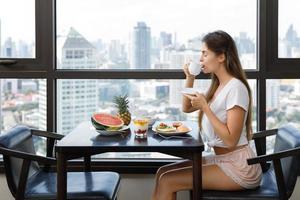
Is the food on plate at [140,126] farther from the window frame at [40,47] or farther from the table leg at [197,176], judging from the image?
the window frame at [40,47]

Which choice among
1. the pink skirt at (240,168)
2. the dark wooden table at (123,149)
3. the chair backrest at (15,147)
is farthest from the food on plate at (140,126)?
the chair backrest at (15,147)

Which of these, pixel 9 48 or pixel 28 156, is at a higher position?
pixel 9 48

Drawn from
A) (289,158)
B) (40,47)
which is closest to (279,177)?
(289,158)

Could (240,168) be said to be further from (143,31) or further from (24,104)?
(24,104)

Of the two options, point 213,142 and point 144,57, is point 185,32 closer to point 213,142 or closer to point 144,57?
point 144,57

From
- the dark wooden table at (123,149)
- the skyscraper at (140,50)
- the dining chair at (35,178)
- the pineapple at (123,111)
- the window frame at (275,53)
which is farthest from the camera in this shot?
the skyscraper at (140,50)

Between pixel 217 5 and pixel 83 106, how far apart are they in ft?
3.93

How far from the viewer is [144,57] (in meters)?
3.21

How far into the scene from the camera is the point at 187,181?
93.3 inches

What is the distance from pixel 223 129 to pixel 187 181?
1.11ft

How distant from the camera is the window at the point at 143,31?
3162 mm

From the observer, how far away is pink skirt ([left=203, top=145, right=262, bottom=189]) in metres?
2.35

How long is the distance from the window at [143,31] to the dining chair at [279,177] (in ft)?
2.94

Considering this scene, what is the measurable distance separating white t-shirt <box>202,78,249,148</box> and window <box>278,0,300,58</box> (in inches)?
34.3
